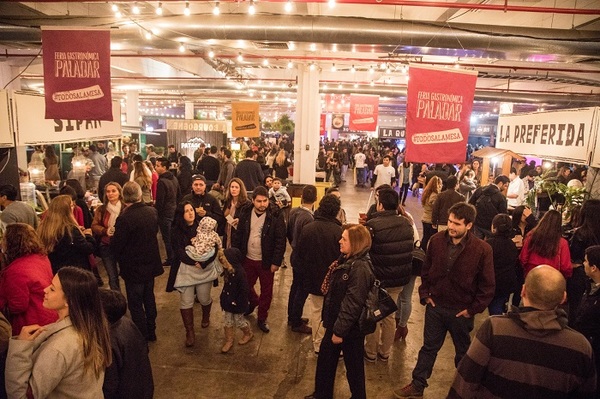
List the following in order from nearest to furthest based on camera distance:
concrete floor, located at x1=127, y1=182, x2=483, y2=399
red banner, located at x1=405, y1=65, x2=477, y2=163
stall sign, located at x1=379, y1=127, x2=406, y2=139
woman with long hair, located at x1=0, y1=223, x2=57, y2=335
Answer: woman with long hair, located at x1=0, y1=223, x2=57, y2=335
concrete floor, located at x1=127, y1=182, x2=483, y2=399
red banner, located at x1=405, y1=65, x2=477, y2=163
stall sign, located at x1=379, y1=127, x2=406, y2=139

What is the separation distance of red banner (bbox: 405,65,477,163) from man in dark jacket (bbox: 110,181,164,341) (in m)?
3.01

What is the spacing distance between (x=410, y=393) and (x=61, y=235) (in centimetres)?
385

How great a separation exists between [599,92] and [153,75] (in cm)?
1716

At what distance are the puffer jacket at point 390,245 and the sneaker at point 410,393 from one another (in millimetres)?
965

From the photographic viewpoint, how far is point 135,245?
4.47m

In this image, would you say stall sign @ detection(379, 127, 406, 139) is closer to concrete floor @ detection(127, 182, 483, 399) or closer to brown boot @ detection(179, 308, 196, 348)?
concrete floor @ detection(127, 182, 483, 399)

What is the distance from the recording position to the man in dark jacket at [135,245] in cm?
443

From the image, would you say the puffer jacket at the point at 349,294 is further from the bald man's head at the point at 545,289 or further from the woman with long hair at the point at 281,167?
the woman with long hair at the point at 281,167

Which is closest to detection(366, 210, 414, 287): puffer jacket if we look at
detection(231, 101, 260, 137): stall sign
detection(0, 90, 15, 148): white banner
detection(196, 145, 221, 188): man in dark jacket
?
detection(0, 90, 15, 148): white banner

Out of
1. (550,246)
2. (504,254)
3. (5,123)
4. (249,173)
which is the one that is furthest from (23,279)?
(249,173)

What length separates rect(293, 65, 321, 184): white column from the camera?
1188 cm

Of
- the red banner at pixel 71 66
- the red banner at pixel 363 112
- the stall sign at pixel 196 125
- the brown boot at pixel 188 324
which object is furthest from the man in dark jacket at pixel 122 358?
the stall sign at pixel 196 125

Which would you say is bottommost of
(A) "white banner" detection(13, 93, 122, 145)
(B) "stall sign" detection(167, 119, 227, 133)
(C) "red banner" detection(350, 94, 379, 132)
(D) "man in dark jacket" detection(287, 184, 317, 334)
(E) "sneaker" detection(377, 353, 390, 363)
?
(E) "sneaker" detection(377, 353, 390, 363)

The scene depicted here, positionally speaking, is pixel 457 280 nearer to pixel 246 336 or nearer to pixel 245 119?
pixel 246 336
